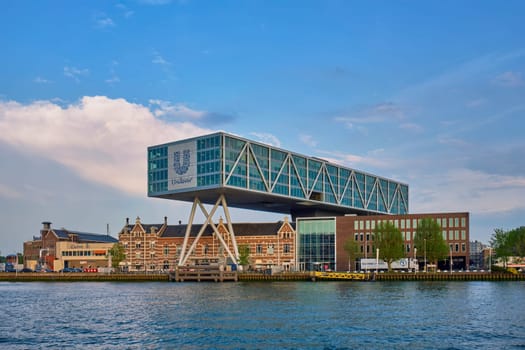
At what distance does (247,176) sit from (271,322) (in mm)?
86710

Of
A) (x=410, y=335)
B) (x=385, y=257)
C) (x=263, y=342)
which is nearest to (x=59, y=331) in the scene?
(x=263, y=342)

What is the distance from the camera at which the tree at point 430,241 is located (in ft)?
469

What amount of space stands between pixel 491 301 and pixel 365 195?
356 ft

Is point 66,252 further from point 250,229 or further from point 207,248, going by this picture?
point 250,229

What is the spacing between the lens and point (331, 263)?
160 meters

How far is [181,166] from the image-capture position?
474 ft

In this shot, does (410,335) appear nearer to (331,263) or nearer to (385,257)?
(385,257)

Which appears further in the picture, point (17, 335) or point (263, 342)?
point (17, 335)

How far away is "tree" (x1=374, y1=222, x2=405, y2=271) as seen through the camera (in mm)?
142250

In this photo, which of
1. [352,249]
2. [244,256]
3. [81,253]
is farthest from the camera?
[81,253]

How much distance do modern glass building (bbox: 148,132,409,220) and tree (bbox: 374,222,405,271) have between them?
847 inches

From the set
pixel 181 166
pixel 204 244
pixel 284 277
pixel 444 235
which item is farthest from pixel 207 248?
pixel 444 235

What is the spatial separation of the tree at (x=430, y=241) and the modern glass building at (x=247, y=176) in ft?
91.1

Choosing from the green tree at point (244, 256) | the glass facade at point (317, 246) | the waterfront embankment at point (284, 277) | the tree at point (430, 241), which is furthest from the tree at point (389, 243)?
the green tree at point (244, 256)
